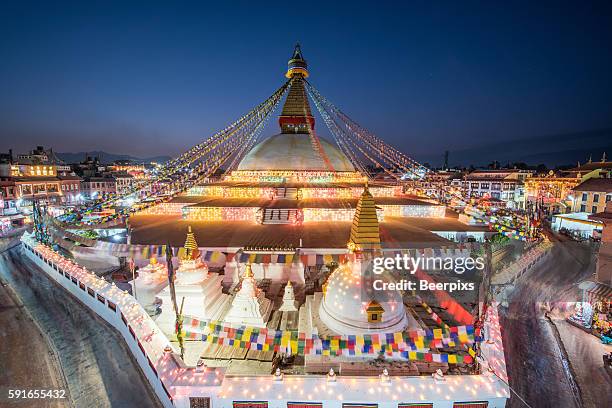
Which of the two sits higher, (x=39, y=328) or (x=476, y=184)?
(x=476, y=184)

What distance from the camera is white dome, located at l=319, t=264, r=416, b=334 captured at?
576 centimetres

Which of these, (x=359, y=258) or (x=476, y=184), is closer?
(x=359, y=258)

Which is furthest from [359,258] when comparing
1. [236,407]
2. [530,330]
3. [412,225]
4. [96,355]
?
[412,225]

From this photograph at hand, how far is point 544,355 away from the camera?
20.1 ft

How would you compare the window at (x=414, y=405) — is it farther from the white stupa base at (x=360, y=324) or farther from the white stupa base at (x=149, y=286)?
the white stupa base at (x=149, y=286)

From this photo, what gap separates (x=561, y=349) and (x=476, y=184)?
3306 cm

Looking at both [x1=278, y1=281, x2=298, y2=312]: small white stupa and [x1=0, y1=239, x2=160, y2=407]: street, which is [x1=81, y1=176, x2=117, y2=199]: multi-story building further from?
[x1=278, y1=281, x2=298, y2=312]: small white stupa

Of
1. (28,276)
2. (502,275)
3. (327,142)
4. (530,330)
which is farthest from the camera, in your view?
(327,142)

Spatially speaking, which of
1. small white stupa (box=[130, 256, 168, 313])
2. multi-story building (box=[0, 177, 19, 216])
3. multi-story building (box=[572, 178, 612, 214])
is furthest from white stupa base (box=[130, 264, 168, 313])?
multi-story building (box=[572, 178, 612, 214])

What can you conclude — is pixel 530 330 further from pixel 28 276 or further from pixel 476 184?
pixel 476 184

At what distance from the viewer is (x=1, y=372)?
5559 mm

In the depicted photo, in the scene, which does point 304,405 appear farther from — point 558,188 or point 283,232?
point 558,188

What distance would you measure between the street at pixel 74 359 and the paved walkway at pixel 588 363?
7832mm

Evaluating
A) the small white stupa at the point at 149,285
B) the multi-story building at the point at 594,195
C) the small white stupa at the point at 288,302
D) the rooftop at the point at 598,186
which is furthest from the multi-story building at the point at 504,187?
the small white stupa at the point at 149,285
